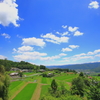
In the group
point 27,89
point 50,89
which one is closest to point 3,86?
point 50,89

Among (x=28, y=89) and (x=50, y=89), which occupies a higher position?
(x=50, y=89)

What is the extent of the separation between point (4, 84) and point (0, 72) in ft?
11.6

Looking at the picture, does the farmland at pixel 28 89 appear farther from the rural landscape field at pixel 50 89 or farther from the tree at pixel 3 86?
the tree at pixel 3 86

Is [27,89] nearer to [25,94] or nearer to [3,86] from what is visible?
[25,94]

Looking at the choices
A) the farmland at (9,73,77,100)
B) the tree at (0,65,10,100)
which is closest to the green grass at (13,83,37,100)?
the farmland at (9,73,77,100)

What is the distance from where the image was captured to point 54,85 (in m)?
40.4

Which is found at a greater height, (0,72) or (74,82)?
(0,72)

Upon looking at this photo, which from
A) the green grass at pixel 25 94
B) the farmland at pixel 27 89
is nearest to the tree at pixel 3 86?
the farmland at pixel 27 89

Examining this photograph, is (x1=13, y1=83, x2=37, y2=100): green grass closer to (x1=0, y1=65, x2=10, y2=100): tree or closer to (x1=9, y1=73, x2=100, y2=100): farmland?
(x1=9, y1=73, x2=100, y2=100): farmland

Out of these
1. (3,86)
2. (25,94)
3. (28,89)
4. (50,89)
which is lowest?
(28,89)

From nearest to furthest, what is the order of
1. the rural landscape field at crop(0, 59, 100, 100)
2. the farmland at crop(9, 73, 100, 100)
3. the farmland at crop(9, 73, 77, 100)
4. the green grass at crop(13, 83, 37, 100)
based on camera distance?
1. the rural landscape field at crop(0, 59, 100, 100)
2. the green grass at crop(13, 83, 37, 100)
3. the farmland at crop(9, 73, 100, 100)
4. the farmland at crop(9, 73, 77, 100)

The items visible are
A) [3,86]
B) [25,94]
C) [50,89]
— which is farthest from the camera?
[50,89]

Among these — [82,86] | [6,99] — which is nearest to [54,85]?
[82,86]

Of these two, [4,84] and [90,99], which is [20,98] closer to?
[4,84]
